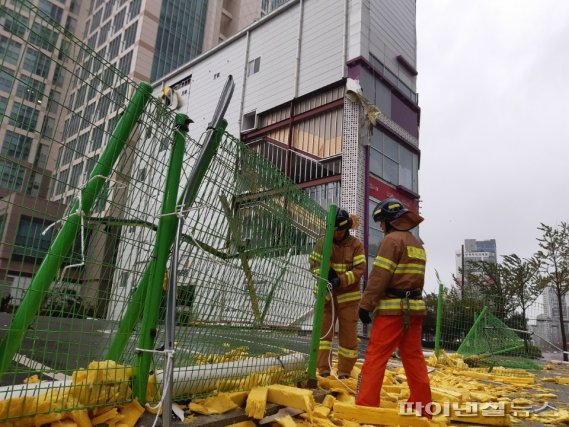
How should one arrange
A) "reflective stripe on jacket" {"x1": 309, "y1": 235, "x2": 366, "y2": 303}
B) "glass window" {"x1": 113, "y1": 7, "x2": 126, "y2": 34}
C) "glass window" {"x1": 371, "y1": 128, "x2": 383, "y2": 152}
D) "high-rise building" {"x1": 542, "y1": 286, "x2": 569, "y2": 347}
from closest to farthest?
"reflective stripe on jacket" {"x1": 309, "y1": 235, "x2": 366, "y2": 303} < "high-rise building" {"x1": 542, "y1": 286, "x2": 569, "y2": 347} < "glass window" {"x1": 371, "y1": 128, "x2": 383, "y2": 152} < "glass window" {"x1": 113, "y1": 7, "x2": 126, "y2": 34}

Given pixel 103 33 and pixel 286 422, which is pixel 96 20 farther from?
pixel 286 422

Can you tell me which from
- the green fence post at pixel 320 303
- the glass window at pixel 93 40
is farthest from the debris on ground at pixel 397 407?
the glass window at pixel 93 40

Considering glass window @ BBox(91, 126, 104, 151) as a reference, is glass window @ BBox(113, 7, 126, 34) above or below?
above

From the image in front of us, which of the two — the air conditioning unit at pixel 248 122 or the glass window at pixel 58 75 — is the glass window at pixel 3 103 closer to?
the glass window at pixel 58 75

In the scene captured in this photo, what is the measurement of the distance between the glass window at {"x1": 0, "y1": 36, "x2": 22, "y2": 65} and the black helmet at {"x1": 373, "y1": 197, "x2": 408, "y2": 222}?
115 inches

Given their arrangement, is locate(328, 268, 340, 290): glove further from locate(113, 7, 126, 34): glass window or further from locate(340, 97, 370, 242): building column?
locate(113, 7, 126, 34): glass window

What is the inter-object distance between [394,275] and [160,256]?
6.78ft

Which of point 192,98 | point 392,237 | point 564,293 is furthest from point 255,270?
point 192,98

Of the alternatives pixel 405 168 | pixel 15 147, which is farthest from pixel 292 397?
pixel 405 168

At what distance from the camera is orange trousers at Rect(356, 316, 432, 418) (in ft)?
11.0

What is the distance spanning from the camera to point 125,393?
91.8 inches

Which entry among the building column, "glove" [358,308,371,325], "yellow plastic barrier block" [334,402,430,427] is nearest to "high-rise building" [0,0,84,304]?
"yellow plastic barrier block" [334,402,430,427]

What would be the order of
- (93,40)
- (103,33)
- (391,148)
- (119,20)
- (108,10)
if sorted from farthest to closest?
(93,40), (108,10), (103,33), (119,20), (391,148)

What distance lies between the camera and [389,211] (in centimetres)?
386
